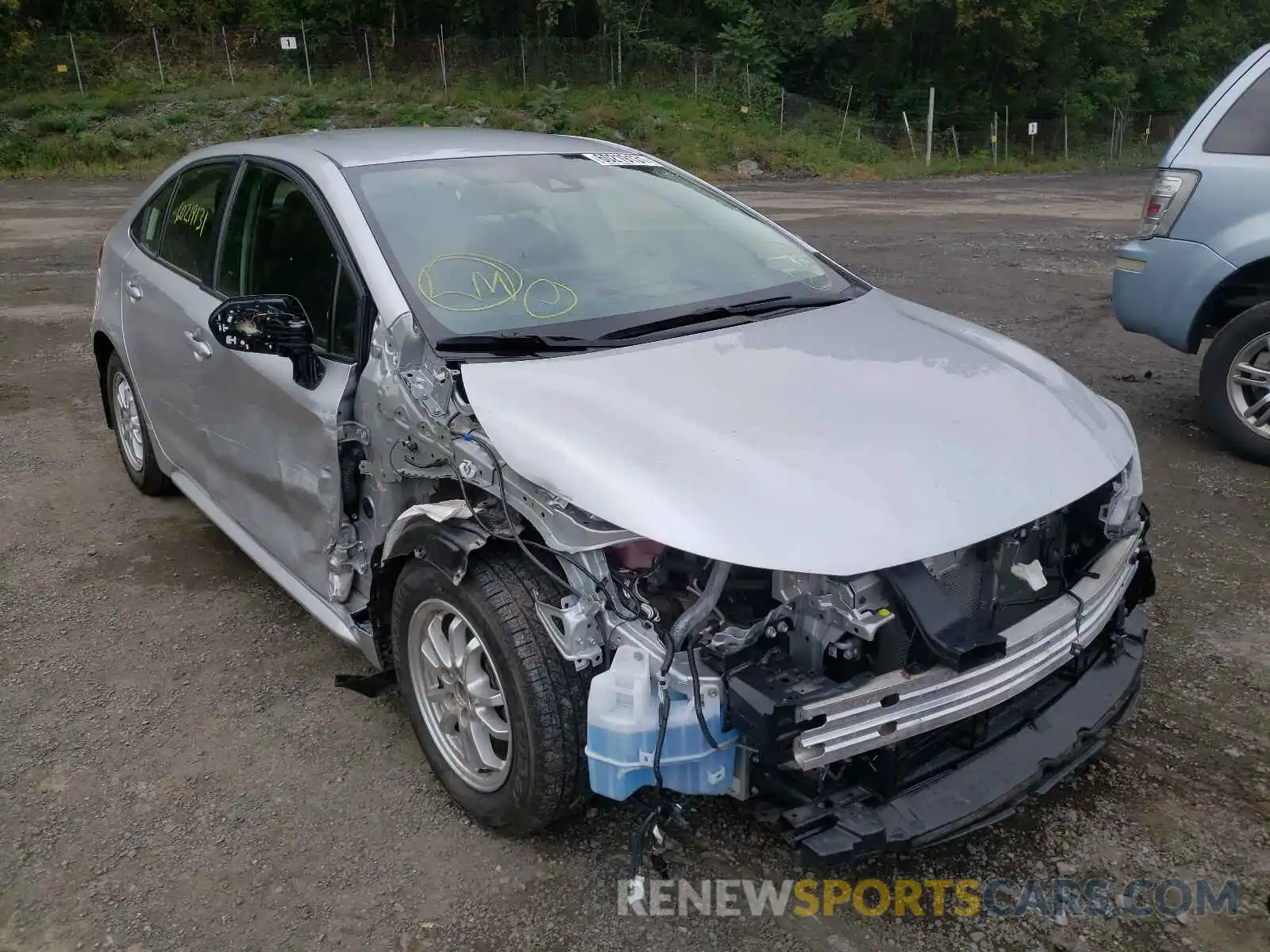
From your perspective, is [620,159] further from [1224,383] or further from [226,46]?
[226,46]

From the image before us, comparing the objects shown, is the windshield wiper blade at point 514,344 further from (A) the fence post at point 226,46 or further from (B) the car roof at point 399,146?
(A) the fence post at point 226,46

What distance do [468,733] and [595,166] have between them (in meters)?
2.19

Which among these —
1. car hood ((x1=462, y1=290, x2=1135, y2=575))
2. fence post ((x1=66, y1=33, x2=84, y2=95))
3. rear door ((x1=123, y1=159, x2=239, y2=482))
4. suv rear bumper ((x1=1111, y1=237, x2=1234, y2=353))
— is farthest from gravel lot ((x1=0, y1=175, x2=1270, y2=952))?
fence post ((x1=66, y1=33, x2=84, y2=95))

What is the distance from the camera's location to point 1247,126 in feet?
17.1

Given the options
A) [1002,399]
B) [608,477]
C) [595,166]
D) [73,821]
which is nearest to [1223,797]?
[1002,399]

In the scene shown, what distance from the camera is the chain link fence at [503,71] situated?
95.7 feet

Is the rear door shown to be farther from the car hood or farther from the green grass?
the green grass

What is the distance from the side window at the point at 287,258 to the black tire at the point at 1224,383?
A: 177 inches

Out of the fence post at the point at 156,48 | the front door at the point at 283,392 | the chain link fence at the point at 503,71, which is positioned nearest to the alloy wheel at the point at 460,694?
the front door at the point at 283,392

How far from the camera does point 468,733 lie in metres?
2.79

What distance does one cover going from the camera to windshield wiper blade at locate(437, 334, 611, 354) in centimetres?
286

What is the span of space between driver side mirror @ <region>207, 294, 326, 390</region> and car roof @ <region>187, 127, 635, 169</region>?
2.13ft

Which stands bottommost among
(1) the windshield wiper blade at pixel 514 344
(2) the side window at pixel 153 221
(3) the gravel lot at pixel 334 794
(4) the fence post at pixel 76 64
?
(3) the gravel lot at pixel 334 794

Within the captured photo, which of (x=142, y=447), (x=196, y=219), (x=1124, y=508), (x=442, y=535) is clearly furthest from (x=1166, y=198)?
(x=142, y=447)
